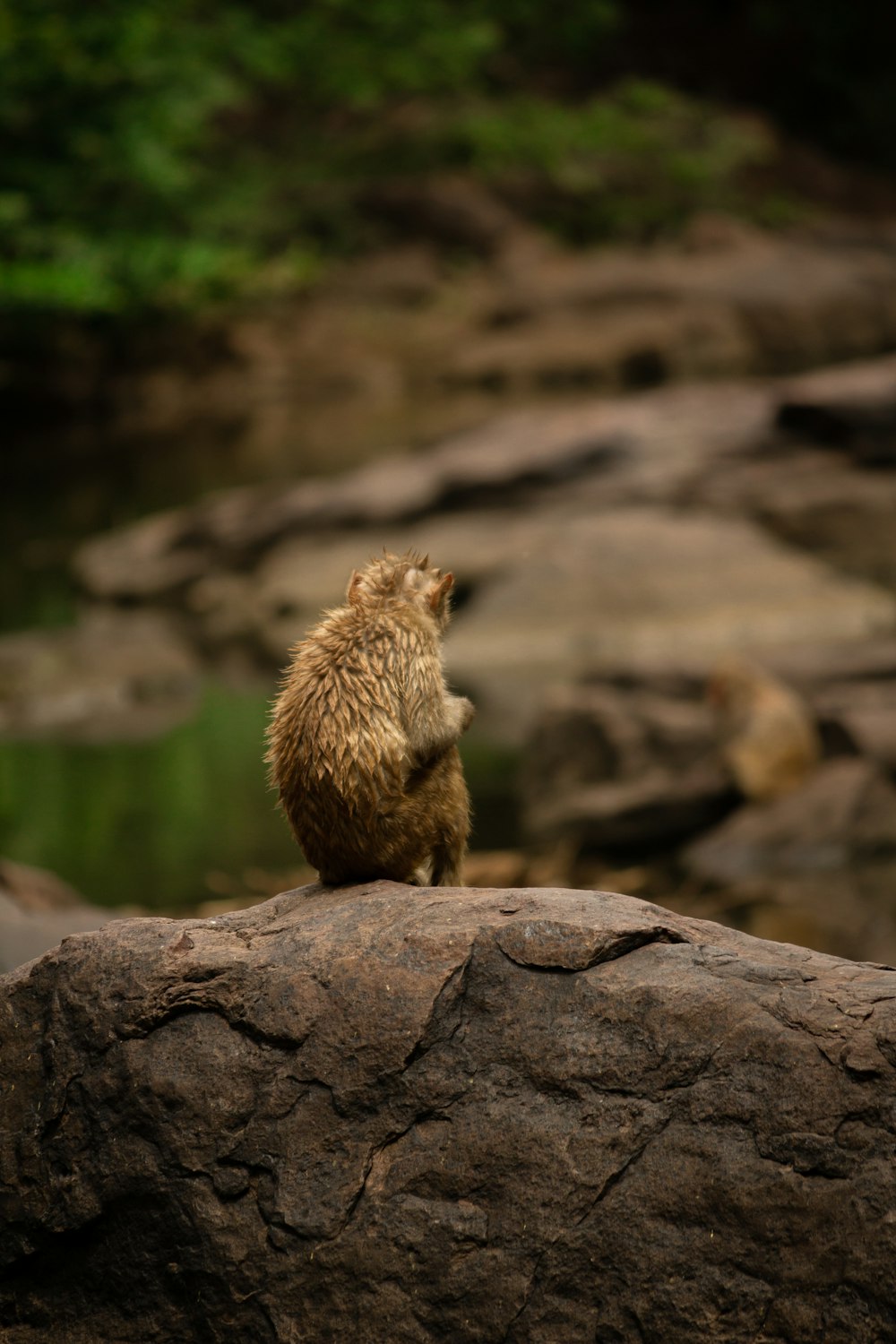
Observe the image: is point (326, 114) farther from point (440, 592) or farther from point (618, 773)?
point (440, 592)

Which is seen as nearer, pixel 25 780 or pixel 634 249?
pixel 25 780

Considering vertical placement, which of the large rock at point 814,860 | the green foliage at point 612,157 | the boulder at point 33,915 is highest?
the green foliage at point 612,157

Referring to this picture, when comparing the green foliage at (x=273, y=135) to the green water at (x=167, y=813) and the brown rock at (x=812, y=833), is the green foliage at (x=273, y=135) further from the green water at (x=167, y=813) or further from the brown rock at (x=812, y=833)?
the brown rock at (x=812, y=833)

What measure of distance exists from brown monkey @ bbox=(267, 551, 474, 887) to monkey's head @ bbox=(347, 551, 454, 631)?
0.03m

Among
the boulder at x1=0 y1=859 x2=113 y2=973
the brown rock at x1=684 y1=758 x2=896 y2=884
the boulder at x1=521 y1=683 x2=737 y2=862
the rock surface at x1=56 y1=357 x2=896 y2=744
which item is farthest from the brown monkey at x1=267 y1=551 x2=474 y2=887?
the rock surface at x1=56 y1=357 x2=896 y2=744

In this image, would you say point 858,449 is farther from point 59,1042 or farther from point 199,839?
point 59,1042

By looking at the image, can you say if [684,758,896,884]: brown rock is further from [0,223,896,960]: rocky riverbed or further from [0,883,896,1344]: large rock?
[0,883,896,1344]: large rock

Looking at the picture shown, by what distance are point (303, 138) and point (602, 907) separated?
99.3 ft

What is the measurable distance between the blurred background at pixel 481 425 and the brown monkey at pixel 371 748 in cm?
194

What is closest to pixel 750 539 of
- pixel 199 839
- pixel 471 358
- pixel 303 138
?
pixel 199 839

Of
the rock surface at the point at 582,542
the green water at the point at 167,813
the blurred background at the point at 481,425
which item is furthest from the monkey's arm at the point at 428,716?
the rock surface at the point at 582,542

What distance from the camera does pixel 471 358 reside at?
27188mm

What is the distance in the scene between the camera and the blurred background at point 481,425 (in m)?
9.30

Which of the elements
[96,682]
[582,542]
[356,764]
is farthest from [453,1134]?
[582,542]
